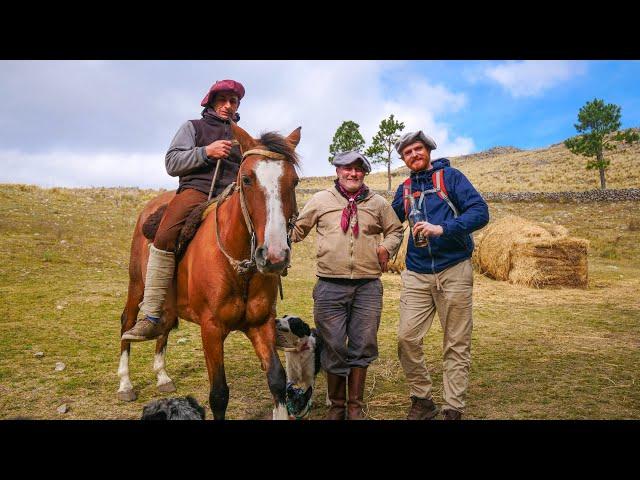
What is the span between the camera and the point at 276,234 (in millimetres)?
3055

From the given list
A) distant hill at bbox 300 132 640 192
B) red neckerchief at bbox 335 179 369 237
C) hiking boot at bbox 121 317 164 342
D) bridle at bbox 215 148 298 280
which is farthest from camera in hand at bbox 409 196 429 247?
distant hill at bbox 300 132 640 192

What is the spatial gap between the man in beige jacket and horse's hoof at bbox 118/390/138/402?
2295mm

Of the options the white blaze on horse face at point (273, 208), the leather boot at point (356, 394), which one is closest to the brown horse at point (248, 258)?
the white blaze on horse face at point (273, 208)

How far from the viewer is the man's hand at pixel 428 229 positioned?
385cm

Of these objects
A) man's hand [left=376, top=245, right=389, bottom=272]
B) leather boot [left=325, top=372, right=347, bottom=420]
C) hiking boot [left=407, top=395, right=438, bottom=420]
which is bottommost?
hiking boot [left=407, top=395, right=438, bottom=420]

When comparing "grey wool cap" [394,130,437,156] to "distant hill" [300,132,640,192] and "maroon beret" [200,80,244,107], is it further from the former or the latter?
"distant hill" [300,132,640,192]

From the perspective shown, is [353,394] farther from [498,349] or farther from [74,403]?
[498,349]

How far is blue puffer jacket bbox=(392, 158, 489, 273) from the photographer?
3.96m

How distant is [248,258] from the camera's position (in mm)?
3637

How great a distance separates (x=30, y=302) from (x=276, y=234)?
8.16 metres

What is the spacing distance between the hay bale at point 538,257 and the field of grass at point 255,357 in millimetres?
489

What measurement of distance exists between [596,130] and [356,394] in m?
54.2
